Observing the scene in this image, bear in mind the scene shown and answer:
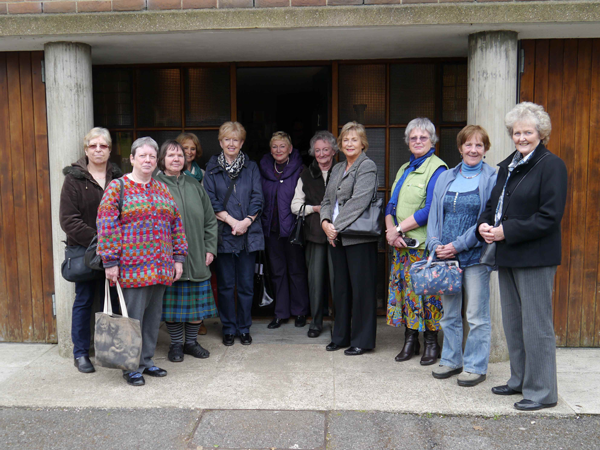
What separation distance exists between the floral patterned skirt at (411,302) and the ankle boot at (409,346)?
14 cm

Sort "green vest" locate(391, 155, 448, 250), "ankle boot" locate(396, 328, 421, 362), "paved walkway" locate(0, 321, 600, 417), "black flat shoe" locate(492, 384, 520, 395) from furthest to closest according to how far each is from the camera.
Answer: "ankle boot" locate(396, 328, 421, 362), "green vest" locate(391, 155, 448, 250), "black flat shoe" locate(492, 384, 520, 395), "paved walkway" locate(0, 321, 600, 417)

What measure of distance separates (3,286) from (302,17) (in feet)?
11.1

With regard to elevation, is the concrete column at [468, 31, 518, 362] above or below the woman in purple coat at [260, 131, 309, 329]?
above

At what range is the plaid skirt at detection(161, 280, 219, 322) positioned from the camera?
14.5ft

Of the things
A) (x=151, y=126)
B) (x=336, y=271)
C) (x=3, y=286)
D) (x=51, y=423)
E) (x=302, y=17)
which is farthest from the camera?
(x=151, y=126)

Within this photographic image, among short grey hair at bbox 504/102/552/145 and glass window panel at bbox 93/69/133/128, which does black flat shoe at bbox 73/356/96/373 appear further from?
short grey hair at bbox 504/102/552/145

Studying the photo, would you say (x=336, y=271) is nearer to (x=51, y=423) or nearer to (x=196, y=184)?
(x=196, y=184)

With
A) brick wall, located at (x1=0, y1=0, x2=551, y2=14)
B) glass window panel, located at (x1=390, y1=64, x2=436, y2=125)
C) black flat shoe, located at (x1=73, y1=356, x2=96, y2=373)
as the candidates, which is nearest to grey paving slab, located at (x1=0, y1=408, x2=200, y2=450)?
black flat shoe, located at (x1=73, y1=356, x2=96, y2=373)

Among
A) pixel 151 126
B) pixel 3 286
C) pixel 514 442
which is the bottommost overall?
pixel 514 442

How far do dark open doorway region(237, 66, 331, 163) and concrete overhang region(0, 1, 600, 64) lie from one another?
1.10 metres

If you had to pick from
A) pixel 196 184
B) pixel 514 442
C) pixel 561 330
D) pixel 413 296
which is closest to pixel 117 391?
pixel 196 184

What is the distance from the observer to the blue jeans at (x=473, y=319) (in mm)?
3861

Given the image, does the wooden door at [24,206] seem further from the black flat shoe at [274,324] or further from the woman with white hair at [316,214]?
the woman with white hair at [316,214]

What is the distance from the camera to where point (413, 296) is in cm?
430
